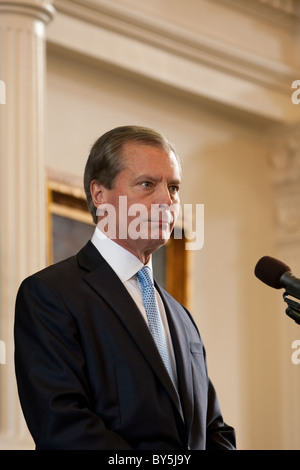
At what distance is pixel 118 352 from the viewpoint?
10.0ft

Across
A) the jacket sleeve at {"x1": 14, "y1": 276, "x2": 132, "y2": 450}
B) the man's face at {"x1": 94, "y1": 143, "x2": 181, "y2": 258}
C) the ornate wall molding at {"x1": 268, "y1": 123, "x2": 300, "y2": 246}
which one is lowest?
the jacket sleeve at {"x1": 14, "y1": 276, "x2": 132, "y2": 450}

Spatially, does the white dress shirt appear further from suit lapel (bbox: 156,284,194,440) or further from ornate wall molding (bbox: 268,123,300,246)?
ornate wall molding (bbox: 268,123,300,246)

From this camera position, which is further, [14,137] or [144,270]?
[14,137]

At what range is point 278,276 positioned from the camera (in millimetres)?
2918

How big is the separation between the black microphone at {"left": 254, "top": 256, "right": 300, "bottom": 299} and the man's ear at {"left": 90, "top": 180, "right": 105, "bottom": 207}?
2.12ft

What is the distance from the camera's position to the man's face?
3.19m

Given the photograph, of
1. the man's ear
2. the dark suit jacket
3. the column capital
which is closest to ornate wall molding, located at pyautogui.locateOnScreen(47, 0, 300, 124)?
the column capital

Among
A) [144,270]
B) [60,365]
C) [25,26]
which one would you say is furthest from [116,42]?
[60,365]

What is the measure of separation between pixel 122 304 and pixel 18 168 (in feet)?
9.05

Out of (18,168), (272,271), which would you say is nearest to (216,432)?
(272,271)

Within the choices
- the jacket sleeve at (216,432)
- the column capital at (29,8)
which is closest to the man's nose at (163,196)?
the jacket sleeve at (216,432)

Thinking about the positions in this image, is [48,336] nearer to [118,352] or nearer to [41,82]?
[118,352]

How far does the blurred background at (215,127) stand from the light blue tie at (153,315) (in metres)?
2.76

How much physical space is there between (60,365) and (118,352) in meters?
0.21
